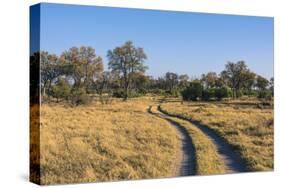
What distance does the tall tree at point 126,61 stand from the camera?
54.0 feet

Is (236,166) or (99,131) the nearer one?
(99,131)

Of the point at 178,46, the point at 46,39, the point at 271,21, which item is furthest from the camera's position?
the point at 271,21

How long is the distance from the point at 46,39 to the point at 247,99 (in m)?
5.91

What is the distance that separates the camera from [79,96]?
16.2m

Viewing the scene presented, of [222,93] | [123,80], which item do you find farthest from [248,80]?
[123,80]

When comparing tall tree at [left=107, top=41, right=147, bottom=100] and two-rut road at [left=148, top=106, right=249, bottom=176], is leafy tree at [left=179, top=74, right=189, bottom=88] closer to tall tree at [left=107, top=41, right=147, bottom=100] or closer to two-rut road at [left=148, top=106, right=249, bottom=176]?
two-rut road at [left=148, top=106, right=249, bottom=176]

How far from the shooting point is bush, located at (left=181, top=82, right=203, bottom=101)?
692 inches

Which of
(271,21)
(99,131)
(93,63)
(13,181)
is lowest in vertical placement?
(13,181)

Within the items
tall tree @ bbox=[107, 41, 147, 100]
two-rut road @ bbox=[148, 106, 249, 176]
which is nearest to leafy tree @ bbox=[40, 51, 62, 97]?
tall tree @ bbox=[107, 41, 147, 100]

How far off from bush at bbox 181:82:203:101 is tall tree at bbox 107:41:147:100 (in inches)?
52.4

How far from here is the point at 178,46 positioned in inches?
680

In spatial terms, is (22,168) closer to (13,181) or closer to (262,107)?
(13,181)

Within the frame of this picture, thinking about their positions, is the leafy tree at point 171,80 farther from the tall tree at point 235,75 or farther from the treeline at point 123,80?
the tall tree at point 235,75

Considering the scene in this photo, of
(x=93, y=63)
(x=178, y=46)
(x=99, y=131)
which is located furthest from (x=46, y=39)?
(x=178, y=46)
